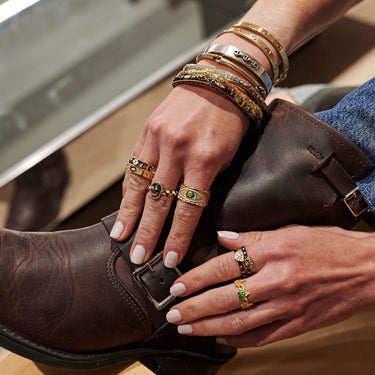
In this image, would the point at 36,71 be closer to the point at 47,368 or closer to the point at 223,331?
the point at 47,368

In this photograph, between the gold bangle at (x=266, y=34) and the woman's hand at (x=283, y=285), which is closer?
the woman's hand at (x=283, y=285)

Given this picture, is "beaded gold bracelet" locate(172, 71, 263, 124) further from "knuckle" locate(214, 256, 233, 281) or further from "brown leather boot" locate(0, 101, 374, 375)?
"knuckle" locate(214, 256, 233, 281)

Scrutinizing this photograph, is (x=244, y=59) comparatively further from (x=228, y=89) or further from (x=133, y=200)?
(x=133, y=200)

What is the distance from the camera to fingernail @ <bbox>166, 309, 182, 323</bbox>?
0.61 m

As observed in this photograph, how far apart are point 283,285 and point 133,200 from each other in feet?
0.77

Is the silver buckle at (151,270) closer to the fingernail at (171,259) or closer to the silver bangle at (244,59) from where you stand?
the fingernail at (171,259)

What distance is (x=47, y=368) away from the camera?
0.68m

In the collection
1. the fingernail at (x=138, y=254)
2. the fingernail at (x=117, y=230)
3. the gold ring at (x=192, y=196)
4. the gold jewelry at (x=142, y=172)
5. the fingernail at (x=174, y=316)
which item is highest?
the gold jewelry at (x=142, y=172)

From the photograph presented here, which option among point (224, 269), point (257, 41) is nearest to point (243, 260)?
point (224, 269)

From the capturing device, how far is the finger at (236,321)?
1.94 ft

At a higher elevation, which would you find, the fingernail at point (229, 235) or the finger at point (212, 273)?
the fingernail at point (229, 235)

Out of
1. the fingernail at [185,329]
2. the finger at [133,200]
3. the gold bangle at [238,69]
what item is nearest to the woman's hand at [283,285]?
the fingernail at [185,329]

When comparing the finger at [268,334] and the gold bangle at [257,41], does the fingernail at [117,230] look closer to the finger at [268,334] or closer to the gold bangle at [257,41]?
the finger at [268,334]

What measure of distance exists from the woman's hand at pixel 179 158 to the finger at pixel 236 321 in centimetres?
10
